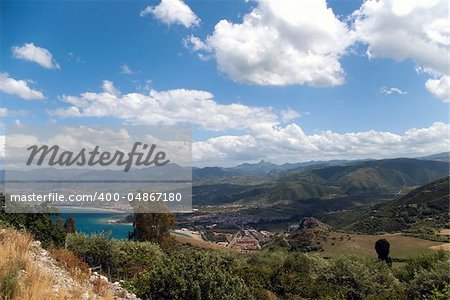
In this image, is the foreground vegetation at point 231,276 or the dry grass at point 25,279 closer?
the dry grass at point 25,279

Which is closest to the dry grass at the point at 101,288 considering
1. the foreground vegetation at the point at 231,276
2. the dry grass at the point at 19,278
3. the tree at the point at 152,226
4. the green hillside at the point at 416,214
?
the foreground vegetation at the point at 231,276

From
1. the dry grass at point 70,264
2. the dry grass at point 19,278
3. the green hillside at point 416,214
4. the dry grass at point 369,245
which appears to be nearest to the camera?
the dry grass at point 19,278

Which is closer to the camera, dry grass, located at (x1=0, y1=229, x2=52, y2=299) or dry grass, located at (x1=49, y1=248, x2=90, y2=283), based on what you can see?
dry grass, located at (x1=0, y1=229, x2=52, y2=299)

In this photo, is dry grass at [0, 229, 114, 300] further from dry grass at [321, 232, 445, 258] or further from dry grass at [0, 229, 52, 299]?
dry grass at [321, 232, 445, 258]

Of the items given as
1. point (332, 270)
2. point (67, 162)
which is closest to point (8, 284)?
point (332, 270)

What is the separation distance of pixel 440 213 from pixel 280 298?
134 metres

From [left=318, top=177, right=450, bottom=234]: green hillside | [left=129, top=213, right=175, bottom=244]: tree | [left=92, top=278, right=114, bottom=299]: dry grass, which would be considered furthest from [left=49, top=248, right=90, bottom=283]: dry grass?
[left=318, top=177, right=450, bottom=234]: green hillside

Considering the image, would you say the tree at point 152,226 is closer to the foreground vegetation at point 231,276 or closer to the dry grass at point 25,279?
the foreground vegetation at point 231,276

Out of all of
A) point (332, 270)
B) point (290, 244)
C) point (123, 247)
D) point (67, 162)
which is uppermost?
point (67, 162)

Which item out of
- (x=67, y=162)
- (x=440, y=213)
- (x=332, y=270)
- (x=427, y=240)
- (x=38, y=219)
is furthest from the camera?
(x=440, y=213)

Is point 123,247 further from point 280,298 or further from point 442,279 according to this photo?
point 442,279

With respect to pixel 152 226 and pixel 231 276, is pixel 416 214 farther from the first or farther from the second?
pixel 231 276

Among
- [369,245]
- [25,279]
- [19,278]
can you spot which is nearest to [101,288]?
[25,279]

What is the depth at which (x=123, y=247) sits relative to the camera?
18000 mm
